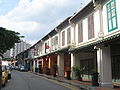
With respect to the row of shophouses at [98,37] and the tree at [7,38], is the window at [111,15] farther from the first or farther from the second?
the tree at [7,38]

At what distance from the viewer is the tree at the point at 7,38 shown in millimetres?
39634

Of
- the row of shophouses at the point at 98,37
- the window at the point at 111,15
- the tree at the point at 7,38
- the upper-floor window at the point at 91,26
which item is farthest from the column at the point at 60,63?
the tree at the point at 7,38

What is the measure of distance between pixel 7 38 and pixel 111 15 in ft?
102

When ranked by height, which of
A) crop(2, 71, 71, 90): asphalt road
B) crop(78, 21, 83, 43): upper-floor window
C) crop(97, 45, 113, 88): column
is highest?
crop(78, 21, 83, 43): upper-floor window

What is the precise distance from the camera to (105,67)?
1528cm

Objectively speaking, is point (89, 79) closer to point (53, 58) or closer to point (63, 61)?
point (63, 61)

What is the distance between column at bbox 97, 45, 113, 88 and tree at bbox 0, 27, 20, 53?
27.2 m

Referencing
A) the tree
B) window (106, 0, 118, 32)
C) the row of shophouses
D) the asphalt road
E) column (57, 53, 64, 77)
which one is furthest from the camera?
the tree

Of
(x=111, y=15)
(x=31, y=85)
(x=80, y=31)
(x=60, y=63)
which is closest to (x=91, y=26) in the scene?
(x=80, y=31)

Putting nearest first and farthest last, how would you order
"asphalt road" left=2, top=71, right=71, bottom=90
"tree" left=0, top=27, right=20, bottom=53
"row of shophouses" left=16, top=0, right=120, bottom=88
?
"row of shophouses" left=16, top=0, right=120, bottom=88
"asphalt road" left=2, top=71, right=71, bottom=90
"tree" left=0, top=27, right=20, bottom=53

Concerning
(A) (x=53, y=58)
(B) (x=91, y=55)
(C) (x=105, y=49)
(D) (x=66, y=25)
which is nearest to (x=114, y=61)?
(C) (x=105, y=49)

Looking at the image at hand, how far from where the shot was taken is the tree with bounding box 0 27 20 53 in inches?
1560

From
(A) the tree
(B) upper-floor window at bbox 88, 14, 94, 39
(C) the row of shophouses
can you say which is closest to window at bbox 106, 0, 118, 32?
(C) the row of shophouses

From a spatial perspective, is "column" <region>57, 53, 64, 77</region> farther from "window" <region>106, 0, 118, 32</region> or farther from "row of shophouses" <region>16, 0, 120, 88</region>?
"window" <region>106, 0, 118, 32</region>
